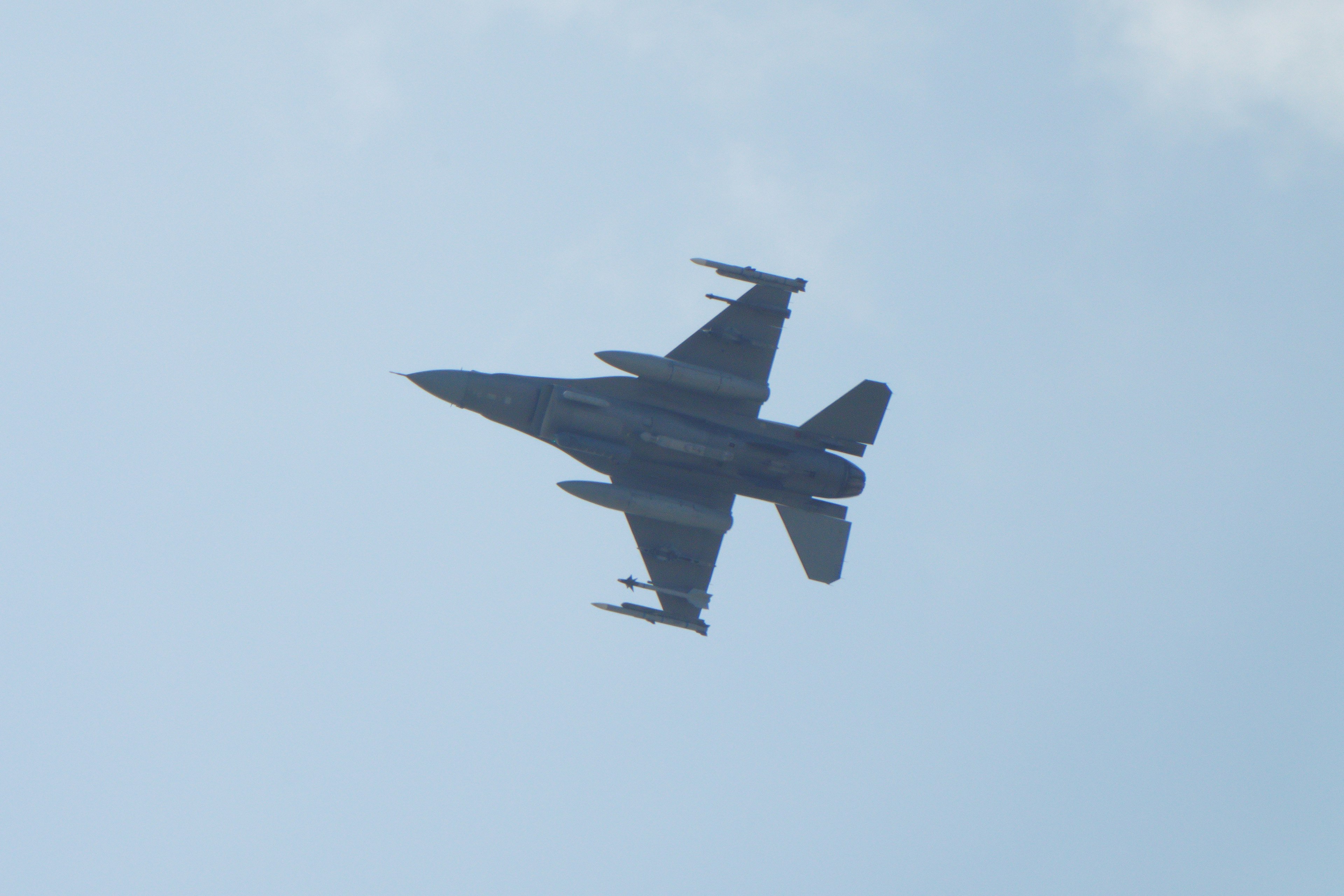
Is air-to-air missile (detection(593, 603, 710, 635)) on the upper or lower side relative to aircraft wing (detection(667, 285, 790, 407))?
lower

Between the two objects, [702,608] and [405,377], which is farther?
[702,608]

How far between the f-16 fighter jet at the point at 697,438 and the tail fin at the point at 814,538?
0.03 m

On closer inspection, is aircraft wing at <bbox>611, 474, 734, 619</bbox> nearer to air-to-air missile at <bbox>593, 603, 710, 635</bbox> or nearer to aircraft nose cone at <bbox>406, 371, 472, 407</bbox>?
air-to-air missile at <bbox>593, 603, 710, 635</bbox>

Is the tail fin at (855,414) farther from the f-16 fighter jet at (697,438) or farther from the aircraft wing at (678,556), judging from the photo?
the aircraft wing at (678,556)

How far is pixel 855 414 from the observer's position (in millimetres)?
37281

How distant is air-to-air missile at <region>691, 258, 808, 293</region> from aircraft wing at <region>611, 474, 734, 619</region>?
689 cm

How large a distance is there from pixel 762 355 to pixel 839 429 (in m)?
3.47

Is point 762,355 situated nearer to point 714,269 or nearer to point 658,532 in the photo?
point 714,269

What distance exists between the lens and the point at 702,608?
37906 mm

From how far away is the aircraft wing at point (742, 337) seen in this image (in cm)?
3709

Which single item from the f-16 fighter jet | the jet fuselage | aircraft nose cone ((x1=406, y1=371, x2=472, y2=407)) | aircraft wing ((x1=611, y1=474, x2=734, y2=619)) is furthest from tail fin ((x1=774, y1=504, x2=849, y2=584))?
aircraft nose cone ((x1=406, y1=371, x2=472, y2=407))

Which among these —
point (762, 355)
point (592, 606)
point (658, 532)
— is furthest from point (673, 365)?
point (592, 606)

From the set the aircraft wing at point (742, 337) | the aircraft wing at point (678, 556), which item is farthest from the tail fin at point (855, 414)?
the aircraft wing at point (678, 556)

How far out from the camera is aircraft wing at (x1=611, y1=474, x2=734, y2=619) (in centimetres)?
3781
